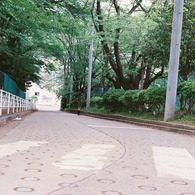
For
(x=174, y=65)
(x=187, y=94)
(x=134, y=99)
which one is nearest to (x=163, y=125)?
(x=187, y=94)

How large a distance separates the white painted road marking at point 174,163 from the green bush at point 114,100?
494 inches

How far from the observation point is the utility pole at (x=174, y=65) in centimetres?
1279

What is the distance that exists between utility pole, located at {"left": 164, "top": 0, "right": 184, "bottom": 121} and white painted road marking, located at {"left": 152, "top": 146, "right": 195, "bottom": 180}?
658 cm

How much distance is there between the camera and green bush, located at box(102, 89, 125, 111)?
20.1 meters

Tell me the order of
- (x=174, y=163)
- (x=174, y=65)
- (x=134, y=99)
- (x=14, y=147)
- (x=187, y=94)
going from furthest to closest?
(x=134, y=99) < (x=174, y=65) < (x=187, y=94) < (x=14, y=147) < (x=174, y=163)

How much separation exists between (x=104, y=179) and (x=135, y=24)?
1978 centimetres

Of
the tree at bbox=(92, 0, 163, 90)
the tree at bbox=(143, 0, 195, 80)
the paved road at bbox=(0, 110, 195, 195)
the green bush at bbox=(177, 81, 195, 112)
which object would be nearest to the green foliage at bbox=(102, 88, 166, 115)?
the green bush at bbox=(177, 81, 195, 112)

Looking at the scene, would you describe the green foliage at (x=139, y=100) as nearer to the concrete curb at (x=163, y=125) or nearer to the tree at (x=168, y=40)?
the concrete curb at (x=163, y=125)

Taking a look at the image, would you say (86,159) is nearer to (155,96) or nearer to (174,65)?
(174,65)

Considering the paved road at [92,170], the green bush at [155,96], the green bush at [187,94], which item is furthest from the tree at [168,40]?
the paved road at [92,170]

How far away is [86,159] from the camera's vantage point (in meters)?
4.82

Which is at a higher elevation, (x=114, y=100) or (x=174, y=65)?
(x=174, y=65)

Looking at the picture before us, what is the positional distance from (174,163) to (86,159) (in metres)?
1.24

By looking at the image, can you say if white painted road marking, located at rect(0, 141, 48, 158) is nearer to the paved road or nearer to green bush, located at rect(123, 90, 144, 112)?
the paved road
